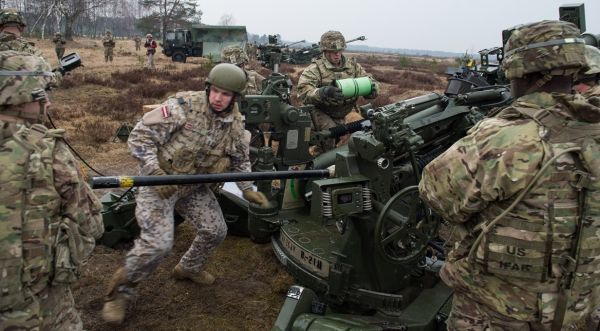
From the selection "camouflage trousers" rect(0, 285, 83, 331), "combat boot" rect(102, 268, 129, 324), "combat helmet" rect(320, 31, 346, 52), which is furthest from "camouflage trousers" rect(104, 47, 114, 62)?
Result: "camouflage trousers" rect(0, 285, 83, 331)

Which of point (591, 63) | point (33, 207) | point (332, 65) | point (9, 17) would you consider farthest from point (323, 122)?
point (33, 207)

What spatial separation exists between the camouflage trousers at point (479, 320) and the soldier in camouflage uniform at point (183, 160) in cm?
205

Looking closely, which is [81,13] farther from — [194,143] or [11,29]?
[194,143]

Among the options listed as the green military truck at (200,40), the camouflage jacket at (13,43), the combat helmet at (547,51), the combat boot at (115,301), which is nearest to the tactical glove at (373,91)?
the combat boot at (115,301)

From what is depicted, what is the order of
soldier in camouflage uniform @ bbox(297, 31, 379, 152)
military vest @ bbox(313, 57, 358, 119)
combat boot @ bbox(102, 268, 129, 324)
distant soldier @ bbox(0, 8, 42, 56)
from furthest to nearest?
distant soldier @ bbox(0, 8, 42, 56) < military vest @ bbox(313, 57, 358, 119) < soldier in camouflage uniform @ bbox(297, 31, 379, 152) < combat boot @ bbox(102, 268, 129, 324)

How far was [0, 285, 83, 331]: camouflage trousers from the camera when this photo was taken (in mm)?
2533

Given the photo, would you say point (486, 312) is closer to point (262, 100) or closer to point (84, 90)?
point (262, 100)

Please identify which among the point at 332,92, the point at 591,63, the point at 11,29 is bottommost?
the point at 591,63

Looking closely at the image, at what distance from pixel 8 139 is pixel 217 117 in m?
2.08

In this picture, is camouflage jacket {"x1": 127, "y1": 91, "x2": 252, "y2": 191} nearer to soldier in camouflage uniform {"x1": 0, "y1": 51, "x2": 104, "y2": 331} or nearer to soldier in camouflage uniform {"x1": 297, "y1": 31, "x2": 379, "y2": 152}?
soldier in camouflage uniform {"x1": 0, "y1": 51, "x2": 104, "y2": 331}

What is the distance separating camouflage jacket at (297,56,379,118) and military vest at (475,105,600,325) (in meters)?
5.08

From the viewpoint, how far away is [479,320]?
2744 mm

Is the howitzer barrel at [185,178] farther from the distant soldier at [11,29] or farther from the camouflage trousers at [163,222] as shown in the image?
the distant soldier at [11,29]

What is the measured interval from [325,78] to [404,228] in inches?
167
